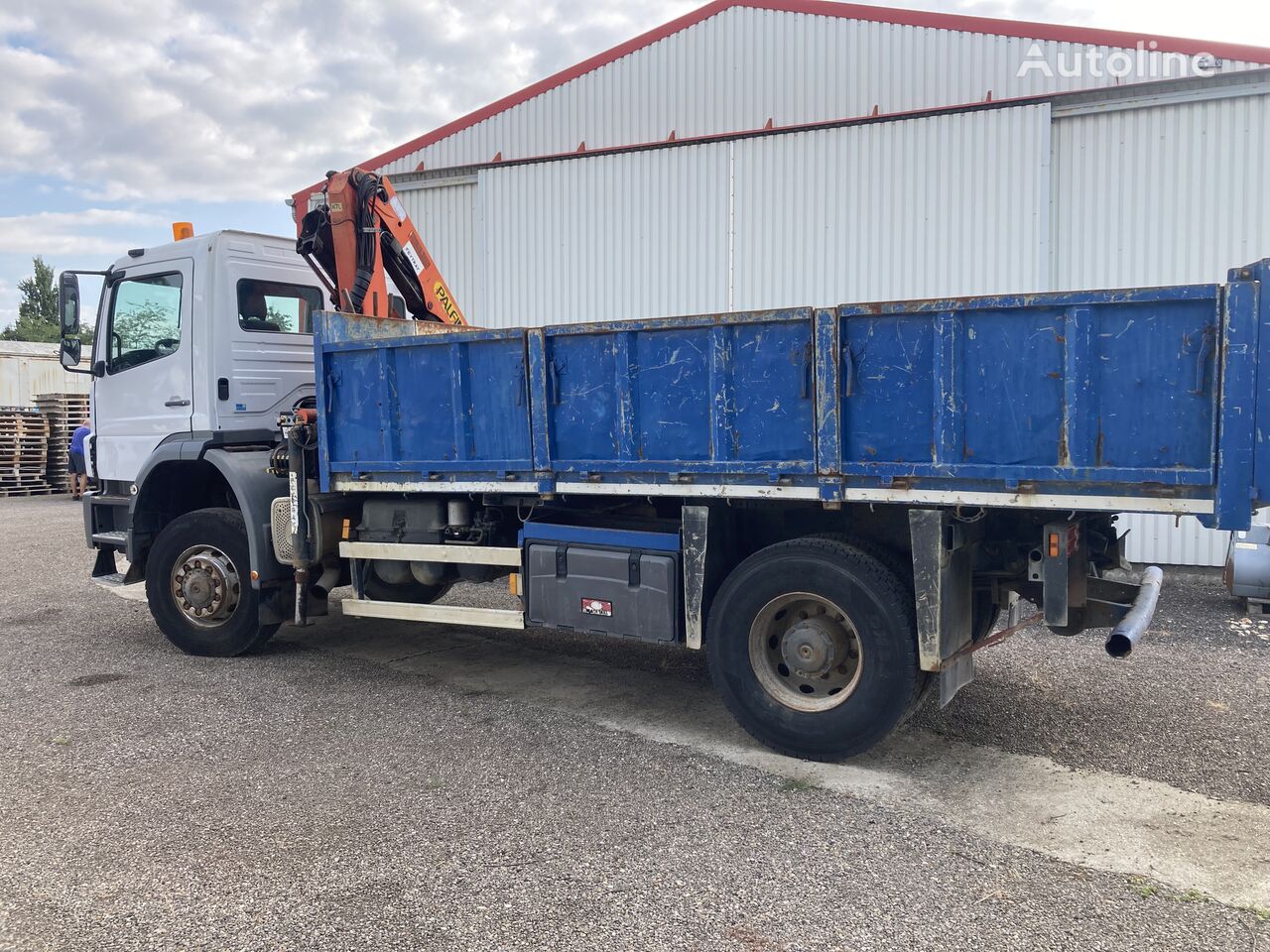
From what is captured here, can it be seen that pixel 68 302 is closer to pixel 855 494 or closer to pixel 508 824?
pixel 508 824

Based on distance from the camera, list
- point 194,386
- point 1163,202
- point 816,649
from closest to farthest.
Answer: point 816,649 < point 194,386 < point 1163,202

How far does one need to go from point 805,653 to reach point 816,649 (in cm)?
6

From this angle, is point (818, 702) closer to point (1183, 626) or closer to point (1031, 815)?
point (1031, 815)

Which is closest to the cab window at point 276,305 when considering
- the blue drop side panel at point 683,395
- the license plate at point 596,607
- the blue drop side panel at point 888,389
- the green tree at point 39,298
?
the blue drop side panel at point 683,395

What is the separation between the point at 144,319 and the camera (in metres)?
7.61

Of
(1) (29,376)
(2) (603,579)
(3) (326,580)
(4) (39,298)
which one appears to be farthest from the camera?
(4) (39,298)

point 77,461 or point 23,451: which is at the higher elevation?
point 23,451

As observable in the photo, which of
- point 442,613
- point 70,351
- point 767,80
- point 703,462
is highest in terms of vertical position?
point 767,80

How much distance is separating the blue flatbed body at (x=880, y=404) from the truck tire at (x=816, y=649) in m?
0.37

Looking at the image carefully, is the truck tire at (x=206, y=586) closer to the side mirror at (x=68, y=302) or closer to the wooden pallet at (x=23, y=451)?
the side mirror at (x=68, y=302)

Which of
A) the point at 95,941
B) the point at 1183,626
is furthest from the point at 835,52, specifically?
the point at 95,941

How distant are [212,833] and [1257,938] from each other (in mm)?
3909

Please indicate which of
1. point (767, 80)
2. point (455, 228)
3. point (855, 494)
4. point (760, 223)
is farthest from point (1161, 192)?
point (455, 228)

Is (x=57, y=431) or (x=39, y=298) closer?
(x=57, y=431)
